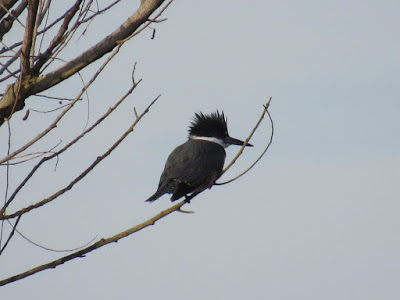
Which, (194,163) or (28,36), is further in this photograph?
(194,163)

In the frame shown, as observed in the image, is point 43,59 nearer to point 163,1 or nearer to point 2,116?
point 2,116

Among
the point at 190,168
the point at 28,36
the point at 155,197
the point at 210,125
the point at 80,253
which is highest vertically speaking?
the point at 210,125

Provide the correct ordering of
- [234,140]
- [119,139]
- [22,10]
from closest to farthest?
[119,139] → [22,10] → [234,140]

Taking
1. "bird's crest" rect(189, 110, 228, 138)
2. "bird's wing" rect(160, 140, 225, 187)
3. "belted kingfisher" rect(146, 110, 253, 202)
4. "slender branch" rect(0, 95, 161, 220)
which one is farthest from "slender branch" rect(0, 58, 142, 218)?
"bird's crest" rect(189, 110, 228, 138)

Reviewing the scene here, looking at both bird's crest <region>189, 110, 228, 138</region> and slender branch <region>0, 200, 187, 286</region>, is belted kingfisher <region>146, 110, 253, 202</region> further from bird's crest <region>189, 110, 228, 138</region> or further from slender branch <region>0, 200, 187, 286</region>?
slender branch <region>0, 200, 187, 286</region>

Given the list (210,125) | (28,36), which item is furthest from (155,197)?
(28,36)

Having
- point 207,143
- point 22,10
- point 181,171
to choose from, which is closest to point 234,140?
point 207,143

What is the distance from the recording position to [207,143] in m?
6.70

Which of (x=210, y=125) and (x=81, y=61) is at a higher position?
(x=210, y=125)

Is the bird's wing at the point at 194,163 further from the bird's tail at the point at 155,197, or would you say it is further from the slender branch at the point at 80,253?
the slender branch at the point at 80,253

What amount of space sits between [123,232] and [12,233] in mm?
457

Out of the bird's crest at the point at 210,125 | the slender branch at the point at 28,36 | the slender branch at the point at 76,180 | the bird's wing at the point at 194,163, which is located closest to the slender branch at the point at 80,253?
the slender branch at the point at 76,180

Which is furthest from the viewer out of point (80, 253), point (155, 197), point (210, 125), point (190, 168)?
point (210, 125)

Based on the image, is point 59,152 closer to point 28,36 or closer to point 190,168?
point 28,36
